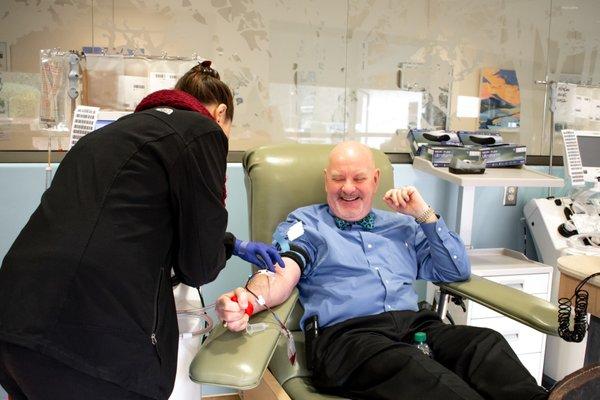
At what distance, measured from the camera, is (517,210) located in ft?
9.50

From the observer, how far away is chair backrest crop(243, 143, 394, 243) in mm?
1871

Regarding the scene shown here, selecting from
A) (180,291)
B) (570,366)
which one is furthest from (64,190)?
(570,366)

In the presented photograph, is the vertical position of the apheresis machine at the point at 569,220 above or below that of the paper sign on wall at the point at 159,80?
below

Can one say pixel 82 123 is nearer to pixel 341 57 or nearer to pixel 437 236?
pixel 437 236

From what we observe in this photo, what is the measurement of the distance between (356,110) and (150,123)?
6.58ft

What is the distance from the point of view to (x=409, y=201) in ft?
5.68

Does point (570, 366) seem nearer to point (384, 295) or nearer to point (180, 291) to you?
point (384, 295)

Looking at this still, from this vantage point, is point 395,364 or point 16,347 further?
point 395,364

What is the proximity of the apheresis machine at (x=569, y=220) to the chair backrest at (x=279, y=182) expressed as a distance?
1299 mm

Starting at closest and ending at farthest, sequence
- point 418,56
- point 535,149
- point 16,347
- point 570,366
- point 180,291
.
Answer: point 16,347 < point 180,291 < point 570,366 < point 418,56 < point 535,149

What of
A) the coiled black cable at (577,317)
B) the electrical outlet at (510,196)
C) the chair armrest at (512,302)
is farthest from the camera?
→ the electrical outlet at (510,196)

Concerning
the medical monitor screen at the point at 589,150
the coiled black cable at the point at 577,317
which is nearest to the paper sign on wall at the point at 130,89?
the coiled black cable at the point at 577,317

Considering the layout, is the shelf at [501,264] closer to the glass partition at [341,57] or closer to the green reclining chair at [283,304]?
the green reclining chair at [283,304]

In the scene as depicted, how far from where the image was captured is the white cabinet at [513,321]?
7.20 ft
